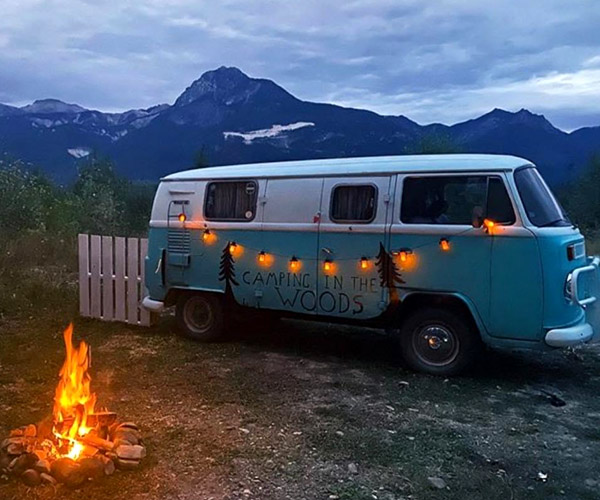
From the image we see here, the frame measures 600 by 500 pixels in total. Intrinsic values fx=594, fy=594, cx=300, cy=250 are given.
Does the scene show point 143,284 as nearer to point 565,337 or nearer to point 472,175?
point 472,175

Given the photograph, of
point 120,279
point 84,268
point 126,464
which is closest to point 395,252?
point 126,464

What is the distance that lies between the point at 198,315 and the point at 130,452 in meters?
3.86

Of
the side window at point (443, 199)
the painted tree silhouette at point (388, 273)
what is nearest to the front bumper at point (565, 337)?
the side window at point (443, 199)

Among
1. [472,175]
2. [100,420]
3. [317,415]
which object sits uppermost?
[472,175]

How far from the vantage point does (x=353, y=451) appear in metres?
4.32

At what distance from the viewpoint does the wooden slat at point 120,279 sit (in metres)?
8.53

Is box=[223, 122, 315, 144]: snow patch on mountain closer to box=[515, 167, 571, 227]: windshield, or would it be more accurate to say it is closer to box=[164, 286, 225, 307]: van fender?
box=[164, 286, 225, 307]: van fender

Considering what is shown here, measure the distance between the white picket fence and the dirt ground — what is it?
0.75 m

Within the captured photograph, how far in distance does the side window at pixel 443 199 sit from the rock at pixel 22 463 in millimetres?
4032

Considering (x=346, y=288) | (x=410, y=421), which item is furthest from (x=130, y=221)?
(x=410, y=421)

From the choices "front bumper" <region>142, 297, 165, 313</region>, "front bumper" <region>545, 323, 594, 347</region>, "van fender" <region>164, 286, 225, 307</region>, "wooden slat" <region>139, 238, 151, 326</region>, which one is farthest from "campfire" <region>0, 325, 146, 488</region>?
"wooden slat" <region>139, 238, 151, 326</region>

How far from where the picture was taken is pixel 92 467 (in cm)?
369

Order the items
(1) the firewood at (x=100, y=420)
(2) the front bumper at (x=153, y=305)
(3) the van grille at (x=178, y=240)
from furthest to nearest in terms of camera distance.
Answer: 1. (2) the front bumper at (x=153, y=305)
2. (3) the van grille at (x=178, y=240)
3. (1) the firewood at (x=100, y=420)

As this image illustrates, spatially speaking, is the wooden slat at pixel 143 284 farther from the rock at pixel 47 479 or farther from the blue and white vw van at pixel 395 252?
the rock at pixel 47 479
